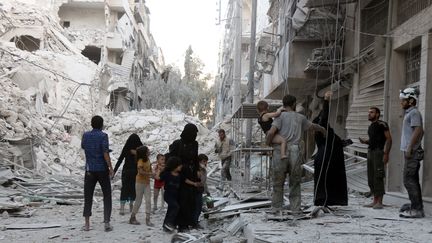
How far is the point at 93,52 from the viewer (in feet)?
132

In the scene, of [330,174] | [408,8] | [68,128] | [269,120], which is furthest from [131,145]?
[68,128]

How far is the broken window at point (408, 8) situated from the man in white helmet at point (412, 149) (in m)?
2.41

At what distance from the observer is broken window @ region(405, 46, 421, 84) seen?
8703mm

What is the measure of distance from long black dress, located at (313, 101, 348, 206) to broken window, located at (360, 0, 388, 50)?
4259 millimetres

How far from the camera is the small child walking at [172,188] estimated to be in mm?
7105

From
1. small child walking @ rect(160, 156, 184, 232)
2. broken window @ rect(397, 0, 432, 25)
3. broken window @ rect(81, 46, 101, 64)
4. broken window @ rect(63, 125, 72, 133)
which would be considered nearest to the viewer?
small child walking @ rect(160, 156, 184, 232)

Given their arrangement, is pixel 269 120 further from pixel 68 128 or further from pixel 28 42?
pixel 28 42

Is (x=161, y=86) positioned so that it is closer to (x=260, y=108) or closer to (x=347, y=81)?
(x=347, y=81)

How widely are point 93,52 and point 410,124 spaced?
36.7 metres

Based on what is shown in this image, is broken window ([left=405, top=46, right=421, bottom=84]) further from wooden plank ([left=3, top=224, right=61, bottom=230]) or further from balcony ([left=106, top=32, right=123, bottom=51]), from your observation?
balcony ([left=106, top=32, right=123, bottom=51])

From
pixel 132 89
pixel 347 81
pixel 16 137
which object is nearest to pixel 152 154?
pixel 16 137

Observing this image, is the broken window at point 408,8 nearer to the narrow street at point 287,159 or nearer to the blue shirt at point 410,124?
the narrow street at point 287,159

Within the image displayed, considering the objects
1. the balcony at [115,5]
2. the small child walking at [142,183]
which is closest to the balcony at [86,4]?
the balcony at [115,5]

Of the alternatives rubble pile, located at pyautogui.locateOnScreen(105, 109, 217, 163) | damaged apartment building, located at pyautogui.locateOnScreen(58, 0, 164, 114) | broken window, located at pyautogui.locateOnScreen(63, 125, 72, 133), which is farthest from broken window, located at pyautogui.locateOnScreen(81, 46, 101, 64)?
broken window, located at pyautogui.locateOnScreen(63, 125, 72, 133)
